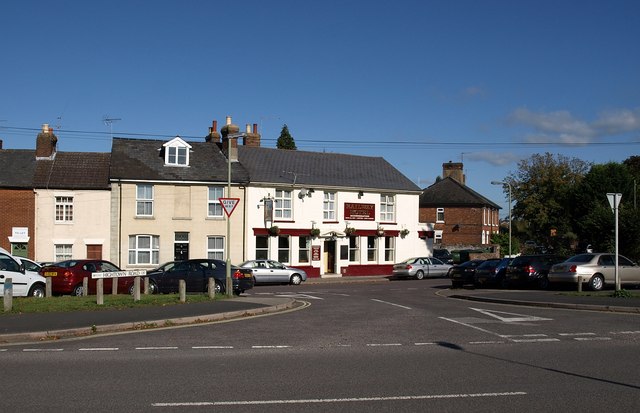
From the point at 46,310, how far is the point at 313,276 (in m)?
28.7

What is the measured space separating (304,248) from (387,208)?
24.9ft

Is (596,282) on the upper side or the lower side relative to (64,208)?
lower

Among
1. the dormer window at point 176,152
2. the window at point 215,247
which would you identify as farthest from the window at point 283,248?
the dormer window at point 176,152

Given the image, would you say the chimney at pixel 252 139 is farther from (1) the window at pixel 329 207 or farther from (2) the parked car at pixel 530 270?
(2) the parked car at pixel 530 270

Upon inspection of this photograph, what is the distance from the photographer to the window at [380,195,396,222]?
50.3 m

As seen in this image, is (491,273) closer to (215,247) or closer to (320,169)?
(215,247)

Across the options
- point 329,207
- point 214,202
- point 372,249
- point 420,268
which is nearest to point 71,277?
point 214,202

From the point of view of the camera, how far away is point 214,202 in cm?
4384

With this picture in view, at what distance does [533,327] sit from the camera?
54.3ft

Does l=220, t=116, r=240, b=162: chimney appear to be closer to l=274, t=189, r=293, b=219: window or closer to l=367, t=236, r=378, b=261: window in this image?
l=274, t=189, r=293, b=219: window

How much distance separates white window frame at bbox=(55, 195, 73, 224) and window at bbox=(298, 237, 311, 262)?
47.4ft

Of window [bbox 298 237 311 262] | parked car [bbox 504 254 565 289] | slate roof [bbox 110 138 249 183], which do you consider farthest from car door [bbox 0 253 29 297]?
window [bbox 298 237 311 262]

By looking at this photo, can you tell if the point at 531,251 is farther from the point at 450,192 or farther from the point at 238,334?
the point at 238,334

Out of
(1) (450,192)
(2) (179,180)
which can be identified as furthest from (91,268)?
(1) (450,192)
